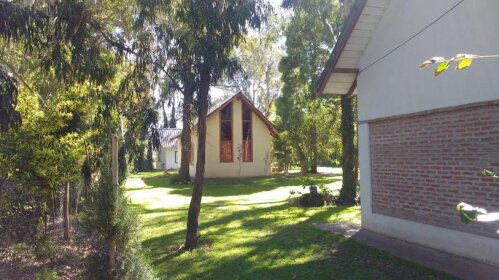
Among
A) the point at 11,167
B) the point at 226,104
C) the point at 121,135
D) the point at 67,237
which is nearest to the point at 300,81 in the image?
the point at 226,104

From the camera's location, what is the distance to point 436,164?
773cm

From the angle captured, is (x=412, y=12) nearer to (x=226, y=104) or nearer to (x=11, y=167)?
(x=11, y=167)

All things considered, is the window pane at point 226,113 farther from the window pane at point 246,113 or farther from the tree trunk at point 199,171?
the tree trunk at point 199,171

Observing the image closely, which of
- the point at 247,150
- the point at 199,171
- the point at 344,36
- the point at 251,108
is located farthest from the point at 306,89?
the point at 199,171

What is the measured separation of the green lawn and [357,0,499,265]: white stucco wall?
0.92 meters

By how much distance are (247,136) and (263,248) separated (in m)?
21.3

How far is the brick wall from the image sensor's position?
670 centimetres

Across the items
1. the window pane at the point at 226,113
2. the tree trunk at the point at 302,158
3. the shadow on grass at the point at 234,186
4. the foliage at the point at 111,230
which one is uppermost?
the window pane at the point at 226,113

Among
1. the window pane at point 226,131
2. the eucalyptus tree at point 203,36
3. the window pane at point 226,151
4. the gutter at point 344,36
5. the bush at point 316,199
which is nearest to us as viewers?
the eucalyptus tree at point 203,36

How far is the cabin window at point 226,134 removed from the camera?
95.8 ft

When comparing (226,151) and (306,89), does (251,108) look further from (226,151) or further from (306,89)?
(306,89)

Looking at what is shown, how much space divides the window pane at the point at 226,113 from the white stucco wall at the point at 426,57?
19.8m

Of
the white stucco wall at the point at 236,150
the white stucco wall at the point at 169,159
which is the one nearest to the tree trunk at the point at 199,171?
the white stucco wall at the point at 236,150

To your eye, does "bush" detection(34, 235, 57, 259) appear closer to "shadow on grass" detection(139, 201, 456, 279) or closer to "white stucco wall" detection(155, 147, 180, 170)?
"shadow on grass" detection(139, 201, 456, 279)
